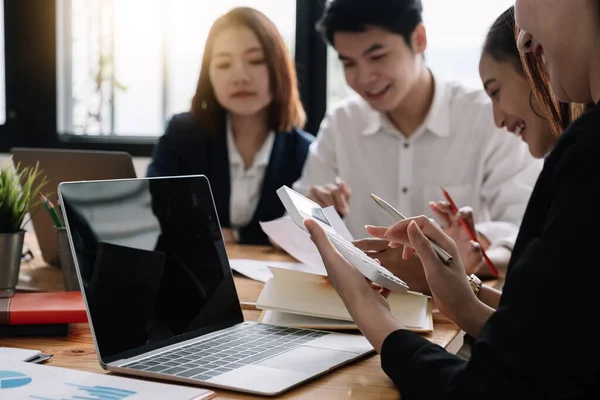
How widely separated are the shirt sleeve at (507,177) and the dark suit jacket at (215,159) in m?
0.64

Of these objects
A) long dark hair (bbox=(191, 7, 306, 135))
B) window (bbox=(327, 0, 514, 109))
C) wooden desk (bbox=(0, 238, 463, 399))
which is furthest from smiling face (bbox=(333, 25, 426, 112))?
wooden desk (bbox=(0, 238, 463, 399))

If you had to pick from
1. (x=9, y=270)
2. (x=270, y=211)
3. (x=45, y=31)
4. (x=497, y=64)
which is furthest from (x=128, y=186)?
(x=45, y=31)

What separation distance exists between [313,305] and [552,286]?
1.73 ft

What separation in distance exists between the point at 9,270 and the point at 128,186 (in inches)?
14.2

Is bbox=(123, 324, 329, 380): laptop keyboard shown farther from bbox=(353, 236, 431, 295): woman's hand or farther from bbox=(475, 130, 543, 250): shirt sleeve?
bbox=(475, 130, 543, 250): shirt sleeve

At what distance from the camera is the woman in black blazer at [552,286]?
2.21ft

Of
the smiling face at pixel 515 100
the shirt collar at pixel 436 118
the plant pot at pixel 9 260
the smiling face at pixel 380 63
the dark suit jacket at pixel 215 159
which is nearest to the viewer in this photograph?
the plant pot at pixel 9 260

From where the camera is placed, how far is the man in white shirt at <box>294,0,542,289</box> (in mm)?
2227

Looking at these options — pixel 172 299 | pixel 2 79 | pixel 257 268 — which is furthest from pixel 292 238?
pixel 2 79

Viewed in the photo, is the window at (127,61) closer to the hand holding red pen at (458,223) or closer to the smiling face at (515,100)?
the smiling face at (515,100)

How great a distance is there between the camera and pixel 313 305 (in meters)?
1.15

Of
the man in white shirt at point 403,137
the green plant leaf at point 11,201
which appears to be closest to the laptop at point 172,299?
the green plant leaf at point 11,201

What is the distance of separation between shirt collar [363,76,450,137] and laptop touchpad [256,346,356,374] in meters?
1.52

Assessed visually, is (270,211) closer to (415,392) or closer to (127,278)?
(127,278)
